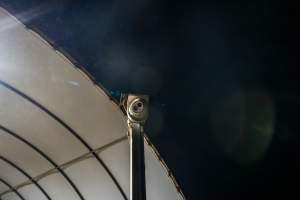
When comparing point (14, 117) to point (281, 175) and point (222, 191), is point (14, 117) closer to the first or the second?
point (222, 191)

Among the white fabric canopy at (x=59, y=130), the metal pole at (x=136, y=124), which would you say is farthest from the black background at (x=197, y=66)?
the metal pole at (x=136, y=124)

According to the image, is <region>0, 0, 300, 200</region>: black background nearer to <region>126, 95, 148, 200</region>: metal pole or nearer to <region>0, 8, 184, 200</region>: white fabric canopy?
<region>0, 8, 184, 200</region>: white fabric canopy

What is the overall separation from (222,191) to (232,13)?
498cm

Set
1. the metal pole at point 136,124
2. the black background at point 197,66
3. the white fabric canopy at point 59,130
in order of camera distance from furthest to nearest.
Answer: the black background at point 197,66 → the white fabric canopy at point 59,130 → the metal pole at point 136,124

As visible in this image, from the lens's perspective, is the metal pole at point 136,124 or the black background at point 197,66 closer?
the metal pole at point 136,124

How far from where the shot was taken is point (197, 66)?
320 inches

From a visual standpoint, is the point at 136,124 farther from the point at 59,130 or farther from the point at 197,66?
the point at 197,66

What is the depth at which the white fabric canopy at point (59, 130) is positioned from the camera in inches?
235

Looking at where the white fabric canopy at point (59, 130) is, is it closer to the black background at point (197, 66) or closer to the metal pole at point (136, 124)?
the black background at point (197, 66)

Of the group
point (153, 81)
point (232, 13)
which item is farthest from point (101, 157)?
point (232, 13)

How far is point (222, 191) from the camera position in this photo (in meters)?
9.21

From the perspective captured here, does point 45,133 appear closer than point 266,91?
Yes

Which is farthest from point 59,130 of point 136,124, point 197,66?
point 197,66

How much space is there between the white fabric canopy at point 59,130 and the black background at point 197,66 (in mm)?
339
